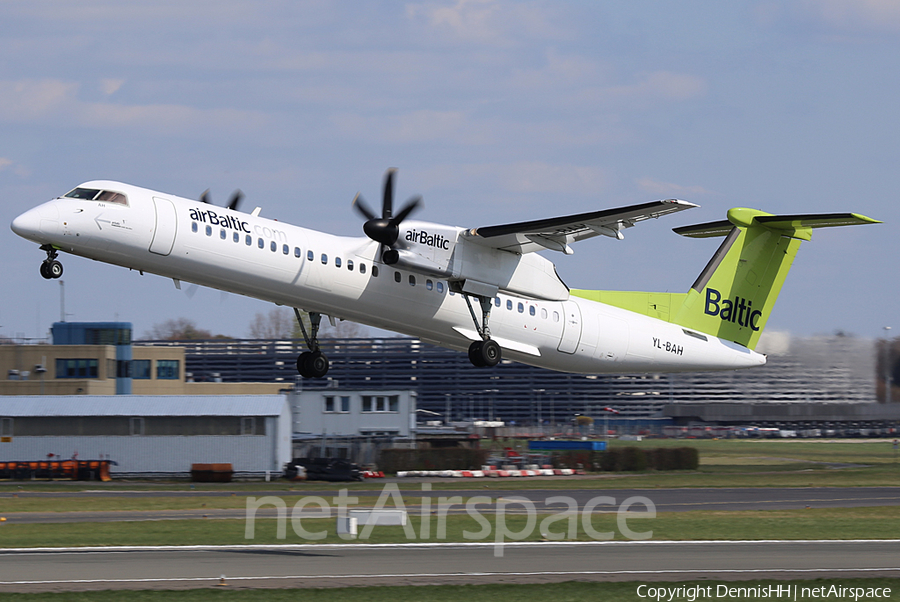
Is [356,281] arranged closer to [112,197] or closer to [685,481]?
[112,197]

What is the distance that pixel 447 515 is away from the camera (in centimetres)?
2973

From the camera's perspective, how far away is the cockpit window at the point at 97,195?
18.1 m

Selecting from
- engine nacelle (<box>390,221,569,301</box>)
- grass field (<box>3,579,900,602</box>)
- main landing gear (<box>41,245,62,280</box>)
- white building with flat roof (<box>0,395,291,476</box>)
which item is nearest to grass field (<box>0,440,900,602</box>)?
grass field (<box>3,579,900,602</box>)

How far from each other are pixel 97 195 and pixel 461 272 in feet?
27.0

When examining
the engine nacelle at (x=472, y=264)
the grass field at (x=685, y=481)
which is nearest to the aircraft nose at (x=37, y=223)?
the engine nacelle at (x=472, y=264)

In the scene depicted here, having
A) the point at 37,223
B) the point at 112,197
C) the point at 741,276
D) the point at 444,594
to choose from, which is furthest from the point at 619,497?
the point at 37,223

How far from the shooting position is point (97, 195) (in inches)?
717

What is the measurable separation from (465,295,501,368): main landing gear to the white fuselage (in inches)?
14.4

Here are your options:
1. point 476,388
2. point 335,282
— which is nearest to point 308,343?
point 335,282

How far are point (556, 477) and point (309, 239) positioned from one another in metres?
27.8

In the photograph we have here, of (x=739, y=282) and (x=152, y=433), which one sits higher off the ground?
(x=739, y=282)

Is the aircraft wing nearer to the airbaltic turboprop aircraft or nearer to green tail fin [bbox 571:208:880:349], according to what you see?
the airbaltic turboprop aircraft

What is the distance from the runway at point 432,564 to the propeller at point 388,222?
657cm

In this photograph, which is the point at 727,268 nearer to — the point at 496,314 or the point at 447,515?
the point at 496,314
